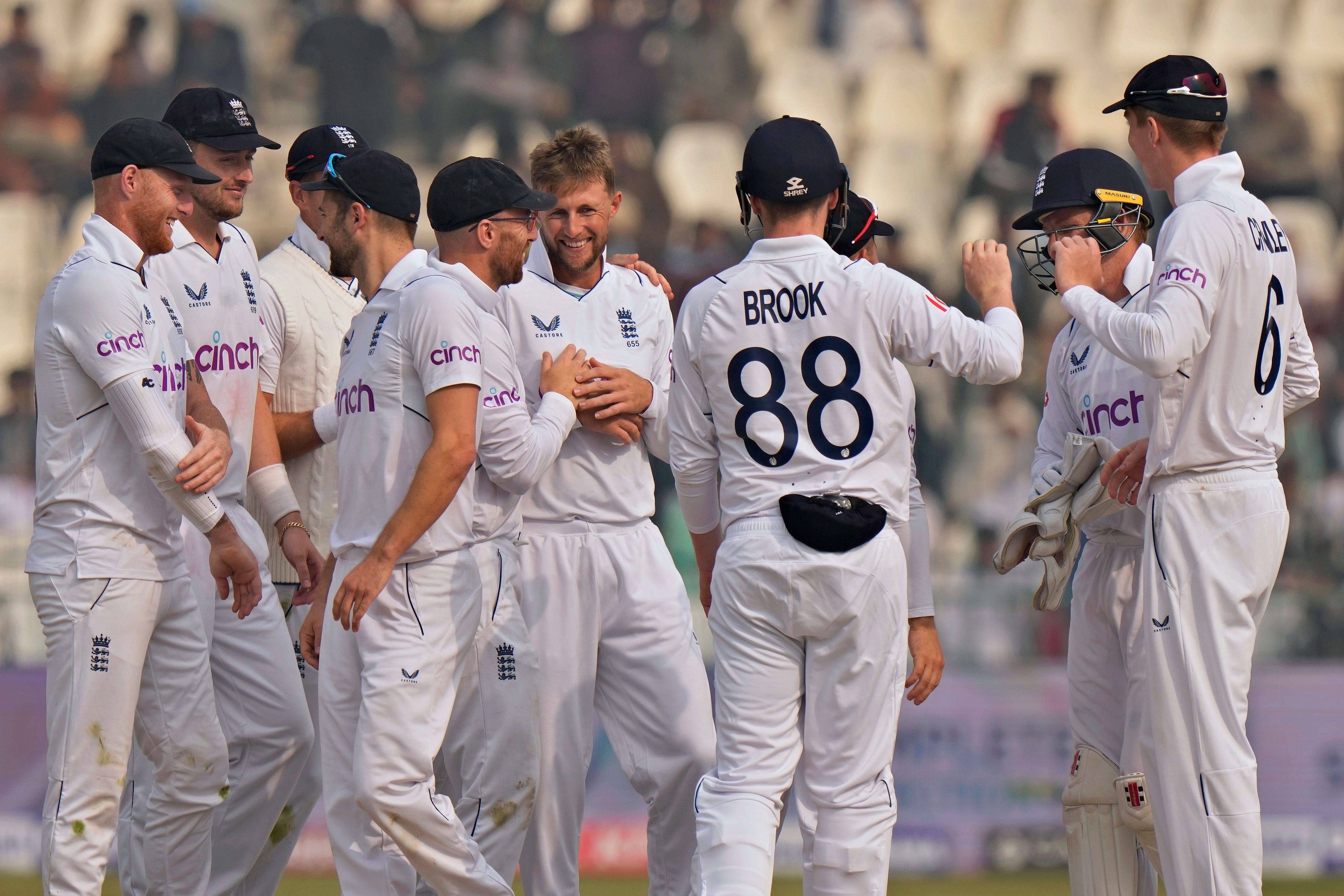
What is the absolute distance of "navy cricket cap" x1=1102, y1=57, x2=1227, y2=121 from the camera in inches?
171

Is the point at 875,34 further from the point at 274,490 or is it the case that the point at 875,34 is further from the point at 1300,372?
the point at 274,490

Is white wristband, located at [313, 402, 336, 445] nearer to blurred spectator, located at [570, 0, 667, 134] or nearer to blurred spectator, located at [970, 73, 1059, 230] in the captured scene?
blurred spectator, located at [570, 0, 667, 134]

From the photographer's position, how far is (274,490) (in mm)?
5141

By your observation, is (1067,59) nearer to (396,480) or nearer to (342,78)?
(342,78)

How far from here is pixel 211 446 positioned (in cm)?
443

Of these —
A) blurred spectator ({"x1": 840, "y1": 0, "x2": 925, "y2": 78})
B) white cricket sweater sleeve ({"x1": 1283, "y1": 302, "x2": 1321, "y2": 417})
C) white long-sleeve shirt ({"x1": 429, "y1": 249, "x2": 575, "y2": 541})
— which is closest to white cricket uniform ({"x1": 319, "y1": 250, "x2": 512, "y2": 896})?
white long-sleeve shirt ({"x1": 429, "y1": 249, "x2": 575, "y2": 541})

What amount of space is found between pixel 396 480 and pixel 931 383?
685cm

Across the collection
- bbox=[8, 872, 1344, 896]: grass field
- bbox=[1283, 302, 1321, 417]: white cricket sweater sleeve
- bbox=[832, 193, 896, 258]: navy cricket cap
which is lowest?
bbox=[8, 872, 1344, 896]: grass field

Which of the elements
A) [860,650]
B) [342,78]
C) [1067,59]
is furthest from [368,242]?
[1067,59]

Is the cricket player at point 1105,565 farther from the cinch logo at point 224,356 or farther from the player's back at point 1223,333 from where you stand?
the cinch logo at point 224,356

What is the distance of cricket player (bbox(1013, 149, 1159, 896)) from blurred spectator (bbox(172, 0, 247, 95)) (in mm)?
8048

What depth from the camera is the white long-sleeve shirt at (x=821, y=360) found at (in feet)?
13.3

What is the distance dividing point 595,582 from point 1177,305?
2.03 m

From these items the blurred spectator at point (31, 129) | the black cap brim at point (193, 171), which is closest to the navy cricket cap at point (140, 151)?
the black cap brim at point (193, 171)
